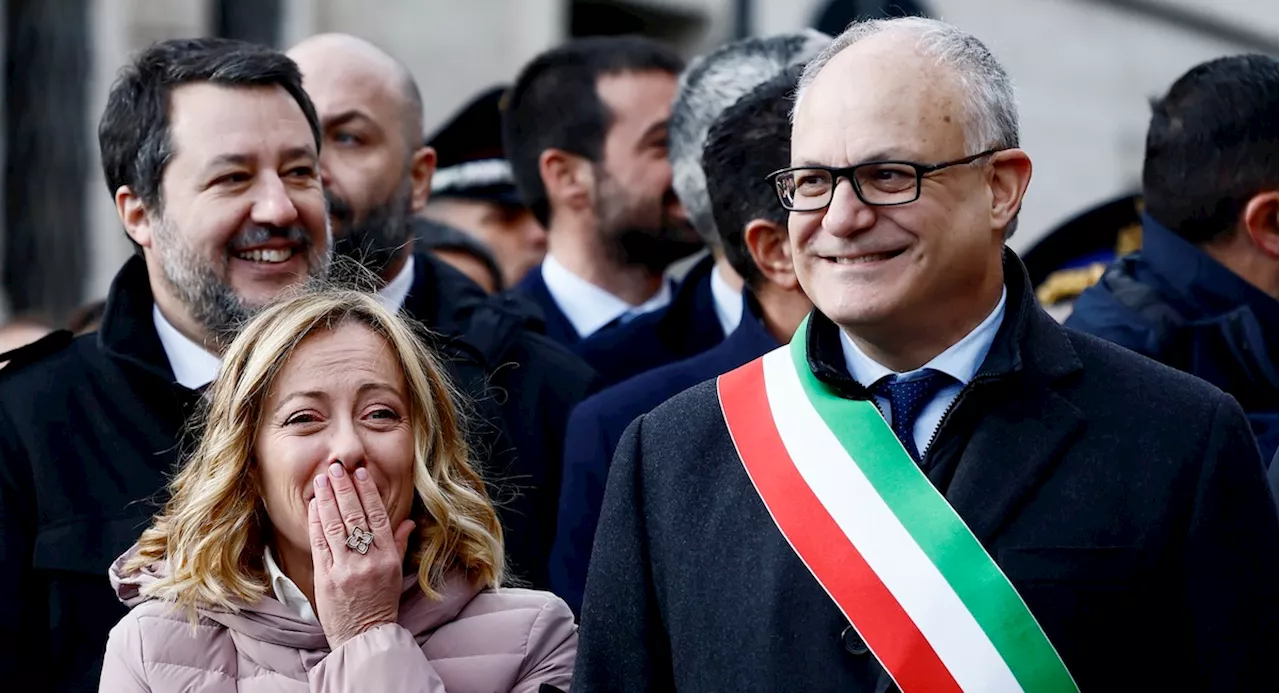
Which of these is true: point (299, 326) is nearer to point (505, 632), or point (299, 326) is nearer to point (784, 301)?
point (505, 632)

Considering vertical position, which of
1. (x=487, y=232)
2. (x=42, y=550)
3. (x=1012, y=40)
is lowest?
(x=1012, y=40)

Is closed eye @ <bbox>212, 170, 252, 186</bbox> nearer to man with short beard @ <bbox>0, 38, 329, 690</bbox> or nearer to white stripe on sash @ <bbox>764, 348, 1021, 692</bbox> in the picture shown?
man with short beard @ <bbox>0, 38, 329, 690</bbox>

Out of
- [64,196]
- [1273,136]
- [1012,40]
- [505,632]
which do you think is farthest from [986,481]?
[1012,40]

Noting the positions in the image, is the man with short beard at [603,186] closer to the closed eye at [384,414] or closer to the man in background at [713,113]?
the man in background at [713,113]

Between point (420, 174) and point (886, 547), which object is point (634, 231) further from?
point (886, 547)

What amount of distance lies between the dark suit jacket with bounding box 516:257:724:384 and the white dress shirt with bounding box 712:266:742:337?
0.02 m

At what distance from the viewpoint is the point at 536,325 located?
16.0ft

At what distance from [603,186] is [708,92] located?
2.75 feet

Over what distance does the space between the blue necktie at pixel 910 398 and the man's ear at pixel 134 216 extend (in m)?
1.86

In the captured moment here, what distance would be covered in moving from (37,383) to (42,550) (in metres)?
0.42

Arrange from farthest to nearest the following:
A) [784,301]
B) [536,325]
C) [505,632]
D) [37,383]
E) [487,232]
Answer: [487,232] < [536,325] < [784,301] < [37,383] < [505,632]

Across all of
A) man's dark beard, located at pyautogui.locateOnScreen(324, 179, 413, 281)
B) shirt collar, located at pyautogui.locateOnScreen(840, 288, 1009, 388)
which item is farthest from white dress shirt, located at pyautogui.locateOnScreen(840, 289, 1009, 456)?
man's dark beard, located at pyautogui.locateOnScreen(324, 179, 413, 281)

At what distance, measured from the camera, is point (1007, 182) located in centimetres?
327

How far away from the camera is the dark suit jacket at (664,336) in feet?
17.1
